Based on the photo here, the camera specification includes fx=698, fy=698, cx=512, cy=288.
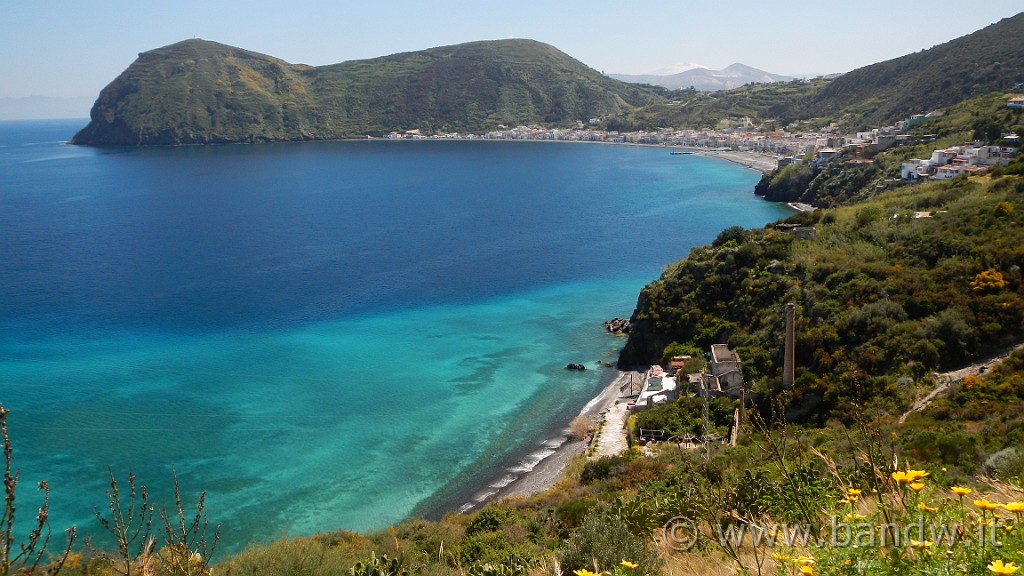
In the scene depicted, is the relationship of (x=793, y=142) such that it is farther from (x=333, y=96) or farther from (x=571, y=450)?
(x=333, y=96)

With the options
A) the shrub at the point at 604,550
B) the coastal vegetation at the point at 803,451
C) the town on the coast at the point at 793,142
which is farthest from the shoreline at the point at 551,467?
the town on the coast at the point at 793,142

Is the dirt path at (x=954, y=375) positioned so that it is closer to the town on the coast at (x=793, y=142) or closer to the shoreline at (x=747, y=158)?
the town on the coast at (x=793, y=142)

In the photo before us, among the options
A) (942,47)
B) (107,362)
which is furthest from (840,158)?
(107,362)

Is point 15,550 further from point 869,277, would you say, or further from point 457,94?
point 457,94

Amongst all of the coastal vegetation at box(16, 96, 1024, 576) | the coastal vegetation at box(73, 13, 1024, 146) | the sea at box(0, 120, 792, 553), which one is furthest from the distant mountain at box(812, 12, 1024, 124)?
the coastal vegetation at box(16, 96, 1024, 576)

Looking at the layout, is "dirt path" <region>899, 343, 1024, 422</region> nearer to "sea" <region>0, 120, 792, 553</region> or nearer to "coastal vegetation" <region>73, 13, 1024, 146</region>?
"sea" <region>0, 120, 792, 553</region>
